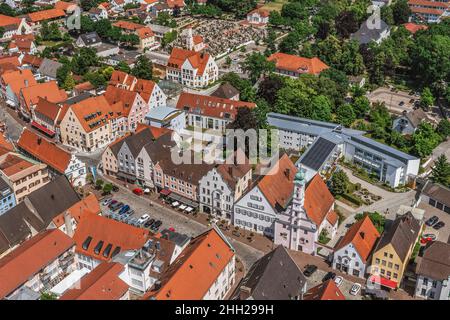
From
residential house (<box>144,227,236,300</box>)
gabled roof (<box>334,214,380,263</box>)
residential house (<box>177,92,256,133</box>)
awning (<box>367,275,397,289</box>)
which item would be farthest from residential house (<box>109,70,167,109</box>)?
awning (<box>367,275,397,289</box>)

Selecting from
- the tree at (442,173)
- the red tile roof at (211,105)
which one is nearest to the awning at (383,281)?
the tree at (442,173)

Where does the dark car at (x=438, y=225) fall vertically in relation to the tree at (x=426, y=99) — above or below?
below

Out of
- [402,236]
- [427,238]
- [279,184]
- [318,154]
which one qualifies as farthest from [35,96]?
[427,238]

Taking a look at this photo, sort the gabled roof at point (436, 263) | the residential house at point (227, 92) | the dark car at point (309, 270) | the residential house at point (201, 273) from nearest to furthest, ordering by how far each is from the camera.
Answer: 1. the residential house at point (201, 273)
2. the gabled roof at point (436, 263)
3. the dark car at point (309, 270)
4. the residential house at point (227, 92)

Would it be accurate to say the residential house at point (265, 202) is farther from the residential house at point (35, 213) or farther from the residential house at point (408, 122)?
the residential house at point (408, 122)

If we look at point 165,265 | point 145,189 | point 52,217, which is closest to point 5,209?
point 52,217

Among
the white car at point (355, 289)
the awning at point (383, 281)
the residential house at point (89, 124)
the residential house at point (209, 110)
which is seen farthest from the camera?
the residential house at point (209, 110)

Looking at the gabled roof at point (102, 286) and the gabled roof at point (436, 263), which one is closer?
the gabled roof at point (102, 286)

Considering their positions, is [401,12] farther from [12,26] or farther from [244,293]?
[244,293]
